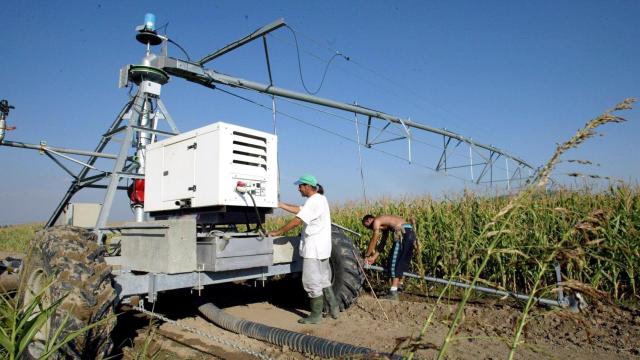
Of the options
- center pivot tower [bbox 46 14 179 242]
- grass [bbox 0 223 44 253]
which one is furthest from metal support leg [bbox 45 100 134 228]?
grass [bbox 0 223 44 253]

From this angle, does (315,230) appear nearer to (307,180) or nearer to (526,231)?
(307,180)

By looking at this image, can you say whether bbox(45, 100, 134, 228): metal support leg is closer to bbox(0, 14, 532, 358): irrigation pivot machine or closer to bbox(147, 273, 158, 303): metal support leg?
bbox(0, 14, 532, 358): irrigation pivot machine

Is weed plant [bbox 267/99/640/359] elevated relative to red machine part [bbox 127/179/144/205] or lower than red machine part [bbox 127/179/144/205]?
lower

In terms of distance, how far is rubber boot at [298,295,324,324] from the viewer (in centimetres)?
560

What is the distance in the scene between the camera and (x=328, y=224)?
18.8ft

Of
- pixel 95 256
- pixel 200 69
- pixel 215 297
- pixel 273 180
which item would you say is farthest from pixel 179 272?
pixel 200 69

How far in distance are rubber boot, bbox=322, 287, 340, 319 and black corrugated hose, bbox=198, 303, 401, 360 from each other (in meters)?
1.15

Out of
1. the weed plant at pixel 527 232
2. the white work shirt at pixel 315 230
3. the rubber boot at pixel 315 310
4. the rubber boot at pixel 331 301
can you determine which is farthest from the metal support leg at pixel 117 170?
the weed plant at pixel 527 232

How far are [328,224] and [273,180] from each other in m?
1.02

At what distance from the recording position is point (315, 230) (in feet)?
18.2

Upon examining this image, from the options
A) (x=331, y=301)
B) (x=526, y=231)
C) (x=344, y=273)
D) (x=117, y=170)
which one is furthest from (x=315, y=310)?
(x=117, y=170)

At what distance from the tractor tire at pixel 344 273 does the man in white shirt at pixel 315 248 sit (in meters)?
0.16

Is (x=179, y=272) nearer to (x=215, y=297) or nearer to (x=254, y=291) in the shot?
(x=215, y=297)

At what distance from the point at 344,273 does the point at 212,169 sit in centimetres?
240
